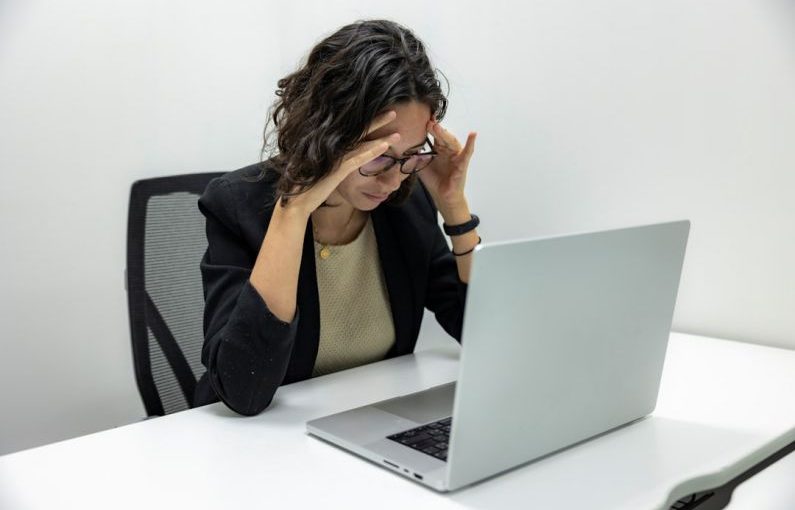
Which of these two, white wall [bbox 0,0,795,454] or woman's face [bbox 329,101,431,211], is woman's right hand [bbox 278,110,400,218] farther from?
white wall [bbox 0,0,795,454]

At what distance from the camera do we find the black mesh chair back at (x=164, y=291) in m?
1.41

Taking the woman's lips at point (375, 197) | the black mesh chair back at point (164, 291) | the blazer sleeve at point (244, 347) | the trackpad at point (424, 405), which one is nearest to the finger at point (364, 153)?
the woman's lips at point (375, 197)

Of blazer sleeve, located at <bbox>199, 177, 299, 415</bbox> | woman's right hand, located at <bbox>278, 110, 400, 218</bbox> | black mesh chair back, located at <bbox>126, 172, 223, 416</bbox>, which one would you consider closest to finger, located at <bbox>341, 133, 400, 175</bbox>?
woman's right hand, located at <bbox>278, 110, 400, 218</bbox>

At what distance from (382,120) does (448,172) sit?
294 millimetres

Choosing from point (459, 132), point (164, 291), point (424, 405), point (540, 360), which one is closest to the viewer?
point (540, 360)

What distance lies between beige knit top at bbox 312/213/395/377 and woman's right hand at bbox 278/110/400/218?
0.21 metres

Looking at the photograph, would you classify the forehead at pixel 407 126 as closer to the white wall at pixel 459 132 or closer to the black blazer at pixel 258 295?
the black blazer at pixel 258 295

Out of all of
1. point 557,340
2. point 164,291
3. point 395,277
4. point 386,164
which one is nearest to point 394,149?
point 386,164

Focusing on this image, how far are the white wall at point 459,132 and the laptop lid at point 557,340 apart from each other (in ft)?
1.71

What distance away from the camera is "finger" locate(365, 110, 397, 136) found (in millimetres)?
1116

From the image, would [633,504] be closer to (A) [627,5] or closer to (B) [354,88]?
(B) [354,88]

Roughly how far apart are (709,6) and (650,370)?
0.73 meters

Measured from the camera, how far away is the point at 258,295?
1.06 metres

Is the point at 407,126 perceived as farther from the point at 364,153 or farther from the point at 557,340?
the point at 557,340
